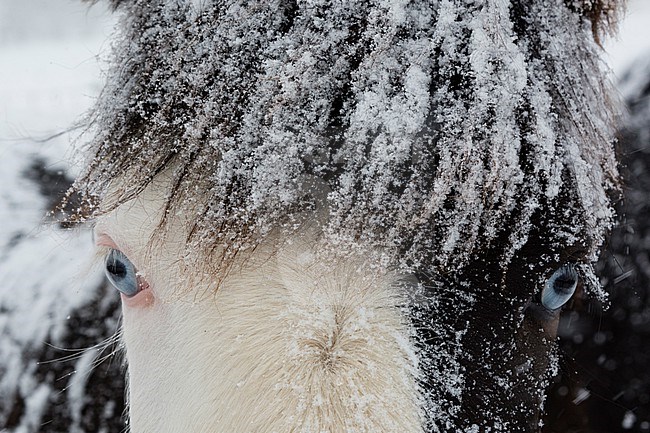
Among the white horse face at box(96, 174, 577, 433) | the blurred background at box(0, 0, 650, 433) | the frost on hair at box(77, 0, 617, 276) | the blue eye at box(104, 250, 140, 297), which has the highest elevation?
the frost on hair at box(77, 0, 617, 276)

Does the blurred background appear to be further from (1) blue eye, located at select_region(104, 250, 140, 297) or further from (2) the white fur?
(2) the white fur

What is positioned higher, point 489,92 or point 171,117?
point 171,117

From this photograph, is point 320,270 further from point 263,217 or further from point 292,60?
point 292,60

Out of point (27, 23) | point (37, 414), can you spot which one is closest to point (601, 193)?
point (37, 414)

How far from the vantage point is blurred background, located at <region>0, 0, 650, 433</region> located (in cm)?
208

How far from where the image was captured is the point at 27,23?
8086mm

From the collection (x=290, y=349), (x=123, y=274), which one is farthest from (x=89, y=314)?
(x=290, y=349)

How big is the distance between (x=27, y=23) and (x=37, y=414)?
7.16 m

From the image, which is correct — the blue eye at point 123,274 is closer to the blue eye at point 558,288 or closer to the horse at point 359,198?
the horse at point 359,198

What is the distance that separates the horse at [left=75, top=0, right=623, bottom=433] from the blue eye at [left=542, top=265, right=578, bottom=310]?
0.01 meters

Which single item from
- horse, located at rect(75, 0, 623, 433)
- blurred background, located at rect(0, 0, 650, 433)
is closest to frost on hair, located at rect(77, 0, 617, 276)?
horse, located at rect(75, 0, 623, 433)

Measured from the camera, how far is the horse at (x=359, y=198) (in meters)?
0.88

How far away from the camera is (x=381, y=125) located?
87cm

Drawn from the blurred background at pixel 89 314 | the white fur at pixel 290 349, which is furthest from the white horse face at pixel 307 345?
the blurred background at pixel 89 314
